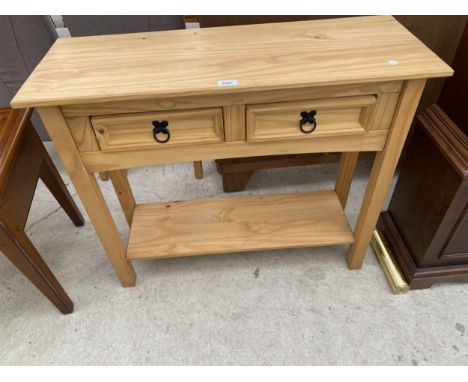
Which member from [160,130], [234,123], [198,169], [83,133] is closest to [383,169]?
[234,123]

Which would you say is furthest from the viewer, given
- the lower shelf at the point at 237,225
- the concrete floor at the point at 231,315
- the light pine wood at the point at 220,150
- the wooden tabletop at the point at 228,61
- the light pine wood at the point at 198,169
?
the light pine wood at the point at 198,169

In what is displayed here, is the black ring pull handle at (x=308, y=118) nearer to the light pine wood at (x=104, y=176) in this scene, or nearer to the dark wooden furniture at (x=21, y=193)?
the dark wooden furniture at (x=21, y=193)

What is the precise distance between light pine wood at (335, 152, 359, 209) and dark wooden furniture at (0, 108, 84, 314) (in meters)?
1.06

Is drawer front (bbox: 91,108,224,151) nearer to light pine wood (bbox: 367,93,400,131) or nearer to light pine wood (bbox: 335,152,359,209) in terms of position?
light pine wood (bbox: 367,93,400,131)

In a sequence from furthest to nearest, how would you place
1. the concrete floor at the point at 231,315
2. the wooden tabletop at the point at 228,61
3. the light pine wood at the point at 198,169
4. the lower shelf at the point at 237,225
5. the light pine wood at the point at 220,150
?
the light pine wood at the point at 198,169
the lower shelf at the point at 237,225
the concrete floor at the point at 231,315
the light pine wood at the point at 220,150
the wooden tabletop at the point at 228,61

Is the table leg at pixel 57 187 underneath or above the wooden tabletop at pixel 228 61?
underneath

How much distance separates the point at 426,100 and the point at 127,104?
1189mm


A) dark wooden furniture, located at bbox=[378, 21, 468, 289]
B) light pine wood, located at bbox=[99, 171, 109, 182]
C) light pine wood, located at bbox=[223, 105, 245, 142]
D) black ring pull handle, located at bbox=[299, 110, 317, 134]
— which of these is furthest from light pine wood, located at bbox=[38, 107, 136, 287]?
dark wooden furniture, located at bbox=[378, 21, 468, 289]

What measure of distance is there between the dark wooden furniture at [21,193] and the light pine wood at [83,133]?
24cm

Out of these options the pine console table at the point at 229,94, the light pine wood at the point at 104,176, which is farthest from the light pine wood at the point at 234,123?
the light pine wood at the point at 104,176

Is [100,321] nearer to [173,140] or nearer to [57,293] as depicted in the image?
[57,293]

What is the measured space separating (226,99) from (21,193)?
70cm

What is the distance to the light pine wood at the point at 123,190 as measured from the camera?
1155 millimetres

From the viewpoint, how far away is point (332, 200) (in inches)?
50.7
